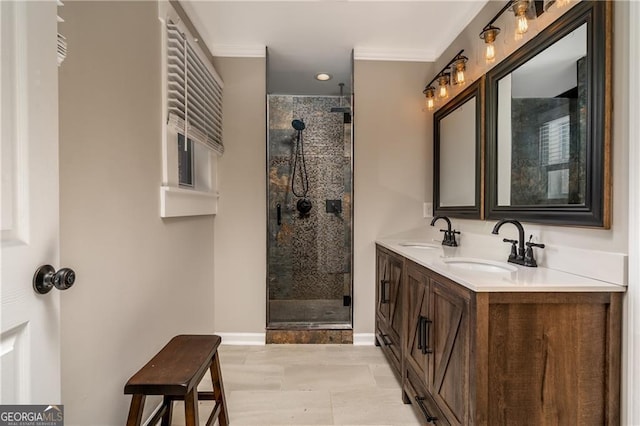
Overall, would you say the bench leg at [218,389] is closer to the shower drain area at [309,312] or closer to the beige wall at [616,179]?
the shower drain area at [309,312]

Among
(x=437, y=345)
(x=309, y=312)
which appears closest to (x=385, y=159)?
(x=309, y=312)

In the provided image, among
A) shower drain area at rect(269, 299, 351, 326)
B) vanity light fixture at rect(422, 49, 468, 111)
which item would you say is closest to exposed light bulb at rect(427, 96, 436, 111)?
vanity light fixture at rect(422, 49, 468, 111)

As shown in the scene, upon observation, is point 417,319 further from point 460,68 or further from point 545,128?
point 460,68

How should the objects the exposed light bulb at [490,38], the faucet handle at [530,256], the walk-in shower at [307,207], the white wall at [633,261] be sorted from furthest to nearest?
the walk-in shower at [307,207] → the exposed light bulb at [490,38] → the faucet handle at [530,256] → the white wall at [633,261]

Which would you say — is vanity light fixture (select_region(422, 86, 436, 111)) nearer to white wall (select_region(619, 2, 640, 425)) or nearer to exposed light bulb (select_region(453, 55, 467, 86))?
exposed light bulb (select_region(453, 55, 467, 86))

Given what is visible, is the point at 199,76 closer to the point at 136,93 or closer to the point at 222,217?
the point at 136,93

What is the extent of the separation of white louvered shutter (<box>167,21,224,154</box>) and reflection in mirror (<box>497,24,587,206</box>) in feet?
6.07

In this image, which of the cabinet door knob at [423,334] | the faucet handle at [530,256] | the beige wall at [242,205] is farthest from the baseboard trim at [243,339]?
the faucet handle at [530,256]

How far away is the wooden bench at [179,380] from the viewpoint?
3.92 ft

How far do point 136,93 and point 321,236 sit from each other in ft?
6.75

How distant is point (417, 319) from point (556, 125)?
1.13 metres

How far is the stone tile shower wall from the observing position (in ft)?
9.83

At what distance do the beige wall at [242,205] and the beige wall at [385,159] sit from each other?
83 cm

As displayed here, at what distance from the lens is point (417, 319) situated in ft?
5.58
